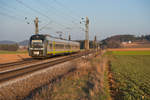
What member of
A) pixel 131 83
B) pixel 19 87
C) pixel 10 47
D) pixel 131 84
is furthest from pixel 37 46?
pixel 10 47

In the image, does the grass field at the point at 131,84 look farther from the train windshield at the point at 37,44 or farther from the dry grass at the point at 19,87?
the train windshield at the point at 37,44

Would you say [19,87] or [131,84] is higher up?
[19,87]

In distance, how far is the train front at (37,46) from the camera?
18.8 metres

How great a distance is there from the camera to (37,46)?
1889 cm

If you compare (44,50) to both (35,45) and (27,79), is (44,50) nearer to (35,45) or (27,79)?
(35,45)

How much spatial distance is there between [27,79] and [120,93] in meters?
5.48

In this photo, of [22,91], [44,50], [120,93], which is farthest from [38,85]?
[44,50]

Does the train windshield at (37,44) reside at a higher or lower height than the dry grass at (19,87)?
higher

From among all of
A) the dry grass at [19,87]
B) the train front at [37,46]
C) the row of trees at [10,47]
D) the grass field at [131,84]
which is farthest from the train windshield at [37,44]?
the row of trees at [10,47]

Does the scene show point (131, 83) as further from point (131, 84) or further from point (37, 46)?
point (37, 46)

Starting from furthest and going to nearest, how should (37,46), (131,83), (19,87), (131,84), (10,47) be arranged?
(10,47) → (37,46) → (131,83) → (131,84) → (19,87)

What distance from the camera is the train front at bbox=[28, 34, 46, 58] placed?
1880cm

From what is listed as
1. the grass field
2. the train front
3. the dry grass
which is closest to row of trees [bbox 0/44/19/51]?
the train front

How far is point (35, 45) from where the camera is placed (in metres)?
19.0
